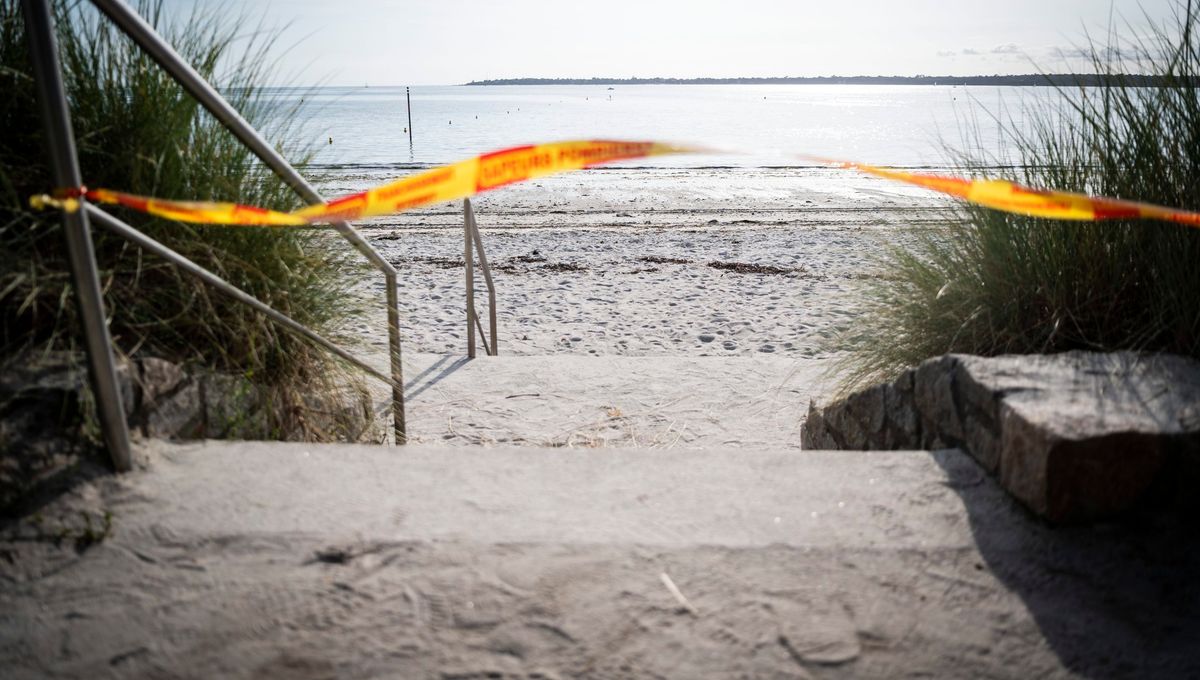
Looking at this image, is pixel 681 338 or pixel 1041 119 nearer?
pixel 1041 119

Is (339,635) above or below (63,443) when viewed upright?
below

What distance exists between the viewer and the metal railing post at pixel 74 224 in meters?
1.80

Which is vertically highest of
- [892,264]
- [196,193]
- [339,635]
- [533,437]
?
[196,193]

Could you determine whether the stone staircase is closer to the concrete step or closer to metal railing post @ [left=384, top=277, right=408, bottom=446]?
the concrete step

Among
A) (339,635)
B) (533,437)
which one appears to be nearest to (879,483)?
(339,635)

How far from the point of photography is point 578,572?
5.88 feet

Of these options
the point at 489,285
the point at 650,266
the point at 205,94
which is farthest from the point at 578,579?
the point at 650,266

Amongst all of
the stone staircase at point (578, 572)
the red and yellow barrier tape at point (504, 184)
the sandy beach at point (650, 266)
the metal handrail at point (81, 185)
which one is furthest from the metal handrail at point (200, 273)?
the stone staircase at point (578, 572)

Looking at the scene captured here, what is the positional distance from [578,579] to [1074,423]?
1.23m

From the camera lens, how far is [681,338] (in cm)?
709

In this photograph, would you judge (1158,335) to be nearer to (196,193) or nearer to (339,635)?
(339,635)

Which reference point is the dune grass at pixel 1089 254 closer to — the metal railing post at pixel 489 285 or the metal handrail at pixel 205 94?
the metal handrail at pixel 205 94

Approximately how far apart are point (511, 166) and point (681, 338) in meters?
4.56

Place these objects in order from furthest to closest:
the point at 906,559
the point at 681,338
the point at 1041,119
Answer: the point at 681,338
the point at 1041,119
the point at 906,559
